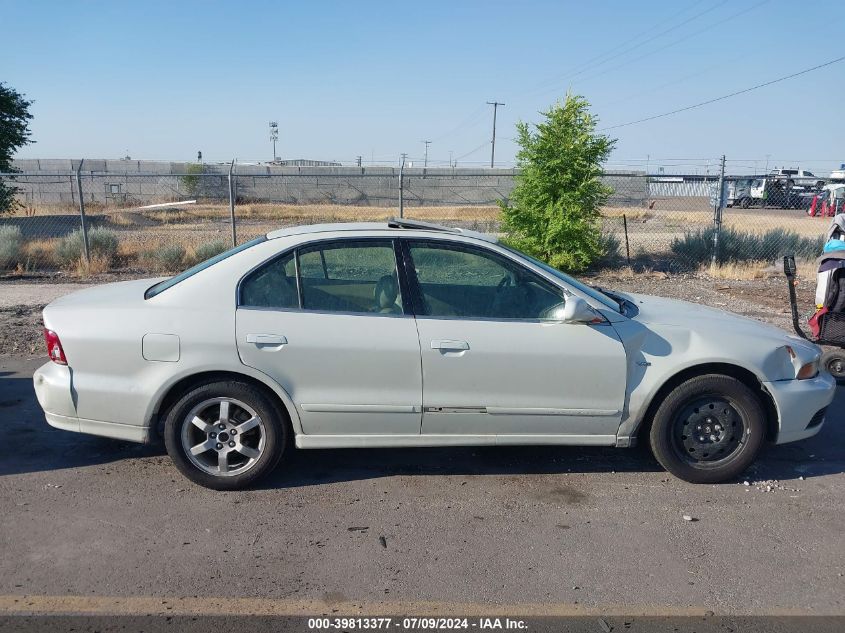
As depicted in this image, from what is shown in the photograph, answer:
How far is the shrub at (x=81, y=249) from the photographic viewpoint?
46.4 feet

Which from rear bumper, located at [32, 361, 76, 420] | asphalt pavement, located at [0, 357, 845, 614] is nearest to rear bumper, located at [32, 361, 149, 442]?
rear bumper, located at [32, 361, 76, 420]

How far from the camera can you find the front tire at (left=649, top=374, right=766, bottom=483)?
4.75 m

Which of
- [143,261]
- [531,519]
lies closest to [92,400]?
[531,519]

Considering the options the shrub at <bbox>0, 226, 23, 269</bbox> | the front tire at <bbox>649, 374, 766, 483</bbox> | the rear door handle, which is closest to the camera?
the rear door handle

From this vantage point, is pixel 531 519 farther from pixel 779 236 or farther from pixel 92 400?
pixel 779 236

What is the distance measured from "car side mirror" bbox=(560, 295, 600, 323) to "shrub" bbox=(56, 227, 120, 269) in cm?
1146

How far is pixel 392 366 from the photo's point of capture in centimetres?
456

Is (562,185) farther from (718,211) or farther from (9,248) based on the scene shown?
(9,248)

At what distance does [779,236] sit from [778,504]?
42.2 feet

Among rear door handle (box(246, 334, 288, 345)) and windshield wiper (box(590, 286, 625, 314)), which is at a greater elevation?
windshield wiper (box(590, 286, 625, 314))

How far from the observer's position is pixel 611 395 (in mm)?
4691

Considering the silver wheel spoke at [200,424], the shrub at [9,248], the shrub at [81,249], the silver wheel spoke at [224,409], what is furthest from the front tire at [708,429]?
the shrub at [9,248]

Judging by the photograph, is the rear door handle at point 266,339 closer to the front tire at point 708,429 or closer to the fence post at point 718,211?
the front tire at point 708,429

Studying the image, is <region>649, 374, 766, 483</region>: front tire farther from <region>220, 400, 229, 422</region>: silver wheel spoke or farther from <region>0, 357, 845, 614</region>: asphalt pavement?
<region>220, 400, 229, 422</region>: silver wheel spoke
